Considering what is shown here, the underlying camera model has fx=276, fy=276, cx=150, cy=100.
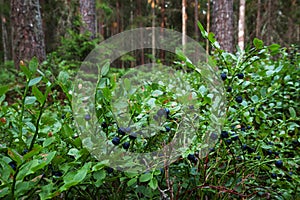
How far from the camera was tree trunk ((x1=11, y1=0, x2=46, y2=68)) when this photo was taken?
4617 mm

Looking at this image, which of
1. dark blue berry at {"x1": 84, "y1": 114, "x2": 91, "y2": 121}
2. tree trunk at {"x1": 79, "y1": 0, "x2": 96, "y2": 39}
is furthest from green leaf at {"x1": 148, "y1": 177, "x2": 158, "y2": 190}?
tree trunk at {"x1": 79, "y1": 0, "x2": 96, "y2": 39}

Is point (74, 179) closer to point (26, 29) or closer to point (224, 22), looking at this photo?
point (26, 29)

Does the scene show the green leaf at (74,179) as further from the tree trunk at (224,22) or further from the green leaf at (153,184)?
the tree trunk at (224,22)

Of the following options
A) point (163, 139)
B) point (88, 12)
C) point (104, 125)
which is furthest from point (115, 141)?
point (88, 12)

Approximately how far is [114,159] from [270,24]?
12.0m

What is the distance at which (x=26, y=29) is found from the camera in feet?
15.2

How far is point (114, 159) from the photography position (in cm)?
74

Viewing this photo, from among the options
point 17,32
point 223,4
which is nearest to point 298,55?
point 223,4

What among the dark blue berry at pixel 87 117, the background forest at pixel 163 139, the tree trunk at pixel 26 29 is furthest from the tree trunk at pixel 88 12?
the dark blue berry at pixel 87 117

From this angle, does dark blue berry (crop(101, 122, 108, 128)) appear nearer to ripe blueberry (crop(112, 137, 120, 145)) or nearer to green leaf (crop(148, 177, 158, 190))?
ripe blueberry (crop(112, 137, 120, 145))

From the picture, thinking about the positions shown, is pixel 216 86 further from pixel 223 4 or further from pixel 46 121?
pixel 223 4

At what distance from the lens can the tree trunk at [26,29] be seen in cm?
462

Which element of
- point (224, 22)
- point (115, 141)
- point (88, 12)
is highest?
point (88, 12)

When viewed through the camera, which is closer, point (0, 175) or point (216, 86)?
point (0, 175)
